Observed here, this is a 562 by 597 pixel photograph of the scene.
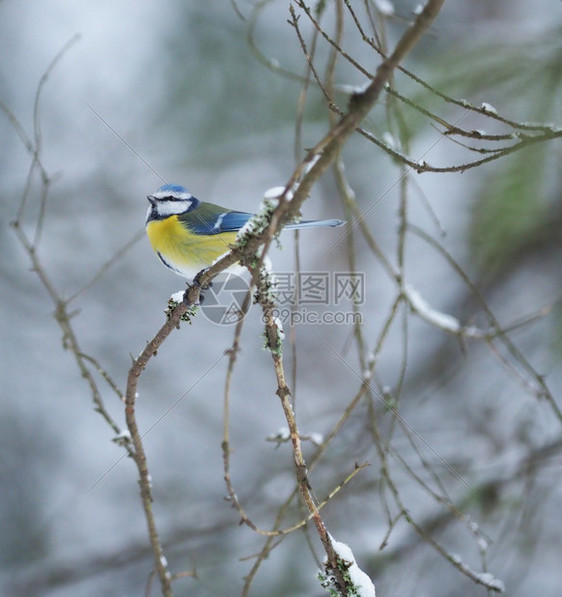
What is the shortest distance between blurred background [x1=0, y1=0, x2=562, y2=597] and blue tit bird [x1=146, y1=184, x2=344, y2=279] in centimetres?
62

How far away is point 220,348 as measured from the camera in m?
3.96

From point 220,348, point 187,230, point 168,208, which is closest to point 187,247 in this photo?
point 187,230

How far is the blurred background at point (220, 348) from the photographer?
289cm

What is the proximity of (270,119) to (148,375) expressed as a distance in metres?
1.71

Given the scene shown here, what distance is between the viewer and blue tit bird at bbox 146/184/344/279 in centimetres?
185

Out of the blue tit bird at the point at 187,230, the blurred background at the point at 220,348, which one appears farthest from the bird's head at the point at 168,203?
the blurred background at the point at 220,348

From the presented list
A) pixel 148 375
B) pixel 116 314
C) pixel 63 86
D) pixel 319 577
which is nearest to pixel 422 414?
pixel 148 375

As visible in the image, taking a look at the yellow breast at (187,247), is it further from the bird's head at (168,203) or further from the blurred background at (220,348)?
the blurred background at (220,348)

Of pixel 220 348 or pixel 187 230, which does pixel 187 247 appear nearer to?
pixel 187 230

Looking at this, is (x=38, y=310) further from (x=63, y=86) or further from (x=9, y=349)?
(x=63, y=86)

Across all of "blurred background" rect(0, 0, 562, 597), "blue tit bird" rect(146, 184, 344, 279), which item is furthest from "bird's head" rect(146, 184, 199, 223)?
"blurred background" rect(0, 0, 562, 597)

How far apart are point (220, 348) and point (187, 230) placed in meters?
2.11

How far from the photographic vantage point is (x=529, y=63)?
113cm

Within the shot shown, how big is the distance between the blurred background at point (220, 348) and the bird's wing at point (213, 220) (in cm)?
59
